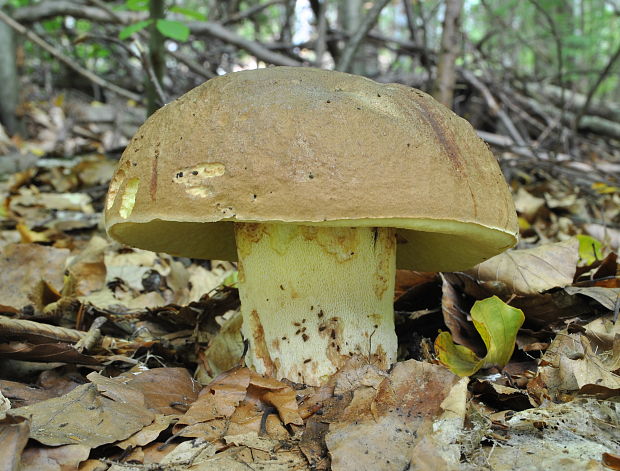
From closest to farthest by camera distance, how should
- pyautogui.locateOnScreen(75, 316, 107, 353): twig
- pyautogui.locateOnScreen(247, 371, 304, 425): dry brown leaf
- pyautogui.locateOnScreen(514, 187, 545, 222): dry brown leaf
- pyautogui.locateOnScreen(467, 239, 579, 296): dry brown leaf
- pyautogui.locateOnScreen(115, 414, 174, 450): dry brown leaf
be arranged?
pyautogui.locateOnScreen(115, 414, 174, 450): dry brown leaf < pyautogui.locateOnScreen(247, 371, 304, 425): dry brown leaf < pyautogui.locateOnScreen(75, 316, 107, 353): twig < pyautogui.locateOnScreen(467, 239, 579, 296): dry brown leaf < pyautogui.locateOnScreen(514, 187, 545, 222): dry brown leaf

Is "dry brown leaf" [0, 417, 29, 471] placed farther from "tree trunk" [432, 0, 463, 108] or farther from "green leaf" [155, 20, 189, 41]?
"tree trunk" [432, 0, 463, 108]

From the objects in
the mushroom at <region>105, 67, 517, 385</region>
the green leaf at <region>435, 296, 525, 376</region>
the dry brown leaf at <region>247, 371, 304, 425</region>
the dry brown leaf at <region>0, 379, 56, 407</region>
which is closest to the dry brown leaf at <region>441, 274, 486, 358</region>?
the green leaf at <region>435, 296, 525, 376</region>

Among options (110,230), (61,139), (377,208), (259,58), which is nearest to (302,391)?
(377,208)

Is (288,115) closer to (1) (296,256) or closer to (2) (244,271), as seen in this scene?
(1) (296,256)

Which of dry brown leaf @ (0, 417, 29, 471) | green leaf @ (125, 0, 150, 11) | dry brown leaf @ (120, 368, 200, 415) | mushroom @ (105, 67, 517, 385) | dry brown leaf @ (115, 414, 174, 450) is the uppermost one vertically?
green leaf @ (125, 0, 150, 11)

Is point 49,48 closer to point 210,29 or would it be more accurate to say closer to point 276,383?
point 210,29

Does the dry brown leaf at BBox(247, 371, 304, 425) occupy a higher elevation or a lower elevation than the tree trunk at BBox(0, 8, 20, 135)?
lower

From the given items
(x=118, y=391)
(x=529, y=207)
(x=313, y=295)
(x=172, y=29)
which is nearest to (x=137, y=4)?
(x=172, y=29)
